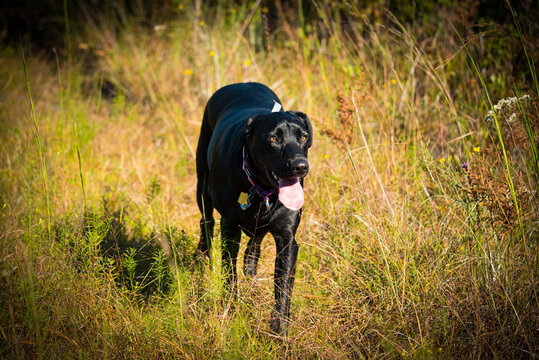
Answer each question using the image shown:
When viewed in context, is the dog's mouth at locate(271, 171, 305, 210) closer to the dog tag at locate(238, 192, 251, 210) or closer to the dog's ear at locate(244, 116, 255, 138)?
the dog tag at locate(238, 192, 251, 210)

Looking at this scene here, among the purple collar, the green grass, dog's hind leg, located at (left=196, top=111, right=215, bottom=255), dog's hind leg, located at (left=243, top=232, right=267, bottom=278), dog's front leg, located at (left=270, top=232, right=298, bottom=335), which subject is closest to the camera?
the green grass

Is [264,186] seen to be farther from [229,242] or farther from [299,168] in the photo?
[229,242]

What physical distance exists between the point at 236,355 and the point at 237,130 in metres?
1.54

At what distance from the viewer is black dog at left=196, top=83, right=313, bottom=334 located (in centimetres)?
264

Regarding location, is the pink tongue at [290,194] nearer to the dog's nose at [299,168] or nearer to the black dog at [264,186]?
the black dog at [264,186]

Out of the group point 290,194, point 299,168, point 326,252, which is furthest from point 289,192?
point 326,252

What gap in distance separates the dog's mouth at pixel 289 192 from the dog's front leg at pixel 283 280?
27 centimetres

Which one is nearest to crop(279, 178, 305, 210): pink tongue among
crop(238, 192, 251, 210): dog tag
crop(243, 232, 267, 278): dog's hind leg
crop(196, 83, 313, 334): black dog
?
crop(196, 83, 313, 334): black dog

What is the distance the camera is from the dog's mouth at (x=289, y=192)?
2.62 metres

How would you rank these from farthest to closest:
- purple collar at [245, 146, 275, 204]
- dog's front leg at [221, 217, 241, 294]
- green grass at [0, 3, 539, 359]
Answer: dog's front leg at [221, 217, 241, 294] → purple collar at [245, 146, 275, 204] → green grass at [0, 3, 539, 359]

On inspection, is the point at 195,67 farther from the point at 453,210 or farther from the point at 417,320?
the point at 417,320

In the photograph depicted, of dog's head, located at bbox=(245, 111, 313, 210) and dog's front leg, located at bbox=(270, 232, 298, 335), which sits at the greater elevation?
dog's head, located at bbox=(245, 111, 313, 210)

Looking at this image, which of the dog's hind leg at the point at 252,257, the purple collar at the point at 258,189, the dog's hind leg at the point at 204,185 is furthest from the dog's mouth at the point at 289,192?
the dog's hind leg at the point at 204,185

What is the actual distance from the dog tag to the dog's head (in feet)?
0.44
